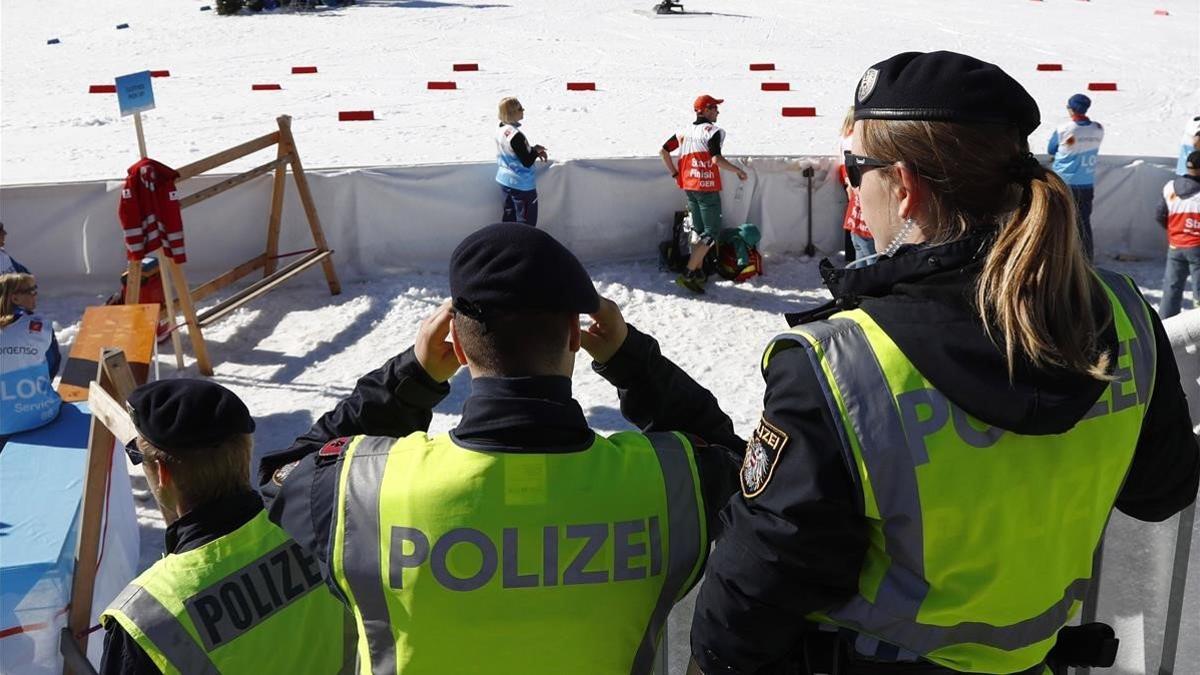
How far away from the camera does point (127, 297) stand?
26.9 ft

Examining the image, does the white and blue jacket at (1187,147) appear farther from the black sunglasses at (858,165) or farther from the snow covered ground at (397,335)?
the black sunglasses at (858,165)

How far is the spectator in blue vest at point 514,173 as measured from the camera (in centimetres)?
934

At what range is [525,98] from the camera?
1483 centimetres

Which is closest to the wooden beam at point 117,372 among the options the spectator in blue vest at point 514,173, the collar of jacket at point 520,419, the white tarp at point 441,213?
the collar of jacket at point 520,419

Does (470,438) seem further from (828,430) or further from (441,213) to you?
(441,213)

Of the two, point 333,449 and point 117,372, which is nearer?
point 333,449

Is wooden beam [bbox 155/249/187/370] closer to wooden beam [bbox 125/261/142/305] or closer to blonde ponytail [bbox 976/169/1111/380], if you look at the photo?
wooden beam [bbox 125/261/142/305]

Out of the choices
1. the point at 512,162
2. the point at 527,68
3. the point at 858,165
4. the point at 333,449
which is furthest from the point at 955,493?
the point at 527,68

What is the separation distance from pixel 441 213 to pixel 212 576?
765 centimetres

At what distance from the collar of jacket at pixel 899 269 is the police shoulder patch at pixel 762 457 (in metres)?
0.18

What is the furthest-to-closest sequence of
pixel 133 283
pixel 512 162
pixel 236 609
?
pixel 512 162, pixel 133 283, pixel 236 609

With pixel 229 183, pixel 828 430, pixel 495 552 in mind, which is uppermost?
pixel 828 430

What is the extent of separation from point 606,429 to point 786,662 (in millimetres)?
5540

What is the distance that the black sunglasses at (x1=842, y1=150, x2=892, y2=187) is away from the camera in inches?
68.2
